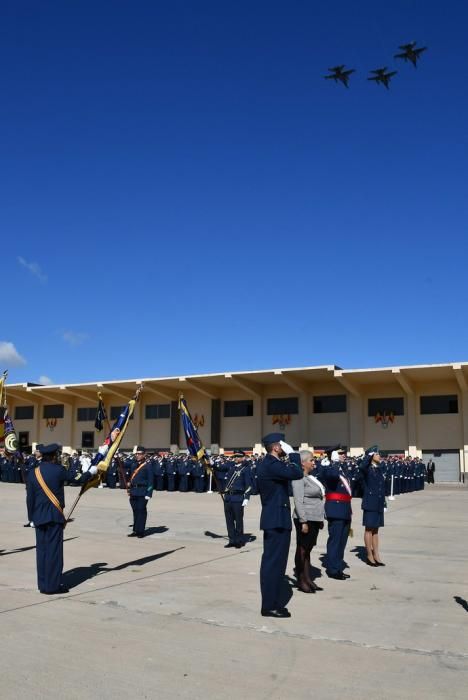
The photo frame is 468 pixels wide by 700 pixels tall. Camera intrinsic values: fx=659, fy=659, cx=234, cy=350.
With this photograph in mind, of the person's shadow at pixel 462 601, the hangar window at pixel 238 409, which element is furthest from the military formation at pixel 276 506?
the hangar window at pixel 238 409

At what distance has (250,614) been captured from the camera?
6.70 m

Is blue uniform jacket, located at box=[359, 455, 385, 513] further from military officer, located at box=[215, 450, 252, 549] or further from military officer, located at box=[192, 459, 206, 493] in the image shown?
military officer, located at box=[192, 459, 206, 493]

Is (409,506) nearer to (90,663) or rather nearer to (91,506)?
(91,506)

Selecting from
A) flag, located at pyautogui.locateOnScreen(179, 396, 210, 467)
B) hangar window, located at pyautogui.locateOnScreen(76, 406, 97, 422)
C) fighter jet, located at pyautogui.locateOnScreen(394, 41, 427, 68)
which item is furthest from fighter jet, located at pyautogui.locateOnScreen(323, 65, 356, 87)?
hangar window, located at pyautogui.locateOnScreen(76, 406, 97, 422)

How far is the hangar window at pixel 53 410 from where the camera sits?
51094mm

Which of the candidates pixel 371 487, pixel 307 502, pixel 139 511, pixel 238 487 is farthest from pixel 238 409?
pixel 307 502

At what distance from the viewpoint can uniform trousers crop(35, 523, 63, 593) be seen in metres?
7.60

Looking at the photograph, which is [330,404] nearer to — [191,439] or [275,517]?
[191,439]

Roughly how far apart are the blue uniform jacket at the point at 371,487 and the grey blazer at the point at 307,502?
191cm

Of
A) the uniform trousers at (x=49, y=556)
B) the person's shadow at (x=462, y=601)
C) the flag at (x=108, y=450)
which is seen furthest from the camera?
the flag at (x=108, y=450)

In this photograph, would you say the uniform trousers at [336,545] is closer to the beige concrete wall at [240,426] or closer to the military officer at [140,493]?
the military officer at [140,493]

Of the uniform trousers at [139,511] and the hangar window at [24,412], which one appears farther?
the hangar window at [24,412]

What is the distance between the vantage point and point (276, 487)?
6973 millimetres

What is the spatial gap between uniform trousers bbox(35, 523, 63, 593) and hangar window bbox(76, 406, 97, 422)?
42424 mm
